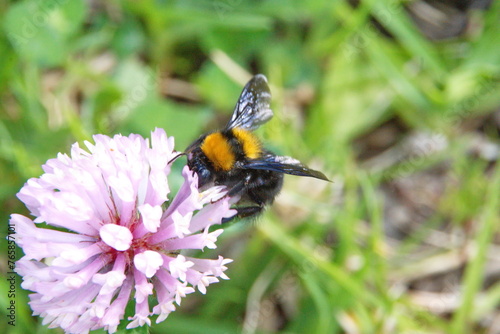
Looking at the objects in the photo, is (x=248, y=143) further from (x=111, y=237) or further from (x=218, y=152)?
(x=111, y=237)

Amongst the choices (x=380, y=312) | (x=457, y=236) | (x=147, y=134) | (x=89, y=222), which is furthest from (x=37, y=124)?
(x=457, y=236)

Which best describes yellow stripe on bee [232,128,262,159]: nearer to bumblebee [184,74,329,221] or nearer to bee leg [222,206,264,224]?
bumblebee [184,74,329,221]

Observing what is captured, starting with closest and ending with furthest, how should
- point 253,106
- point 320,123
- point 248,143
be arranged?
point 248,143 → point 253,106 → point 320,123

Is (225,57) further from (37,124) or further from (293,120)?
(37,124)

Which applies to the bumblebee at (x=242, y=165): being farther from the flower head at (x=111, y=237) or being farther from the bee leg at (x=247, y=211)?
the flower head at (x=111, y=237)

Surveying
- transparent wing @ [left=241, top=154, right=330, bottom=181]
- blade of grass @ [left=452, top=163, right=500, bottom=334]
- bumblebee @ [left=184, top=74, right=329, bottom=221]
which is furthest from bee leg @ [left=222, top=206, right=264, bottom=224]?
blade of grass @ [left=452, top=163, right=500, bottom=334]

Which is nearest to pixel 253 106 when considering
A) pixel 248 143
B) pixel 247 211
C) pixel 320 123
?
pixel 248 143

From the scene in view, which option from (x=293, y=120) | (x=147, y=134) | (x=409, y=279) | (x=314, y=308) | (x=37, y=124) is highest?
(x=37, y=124)
